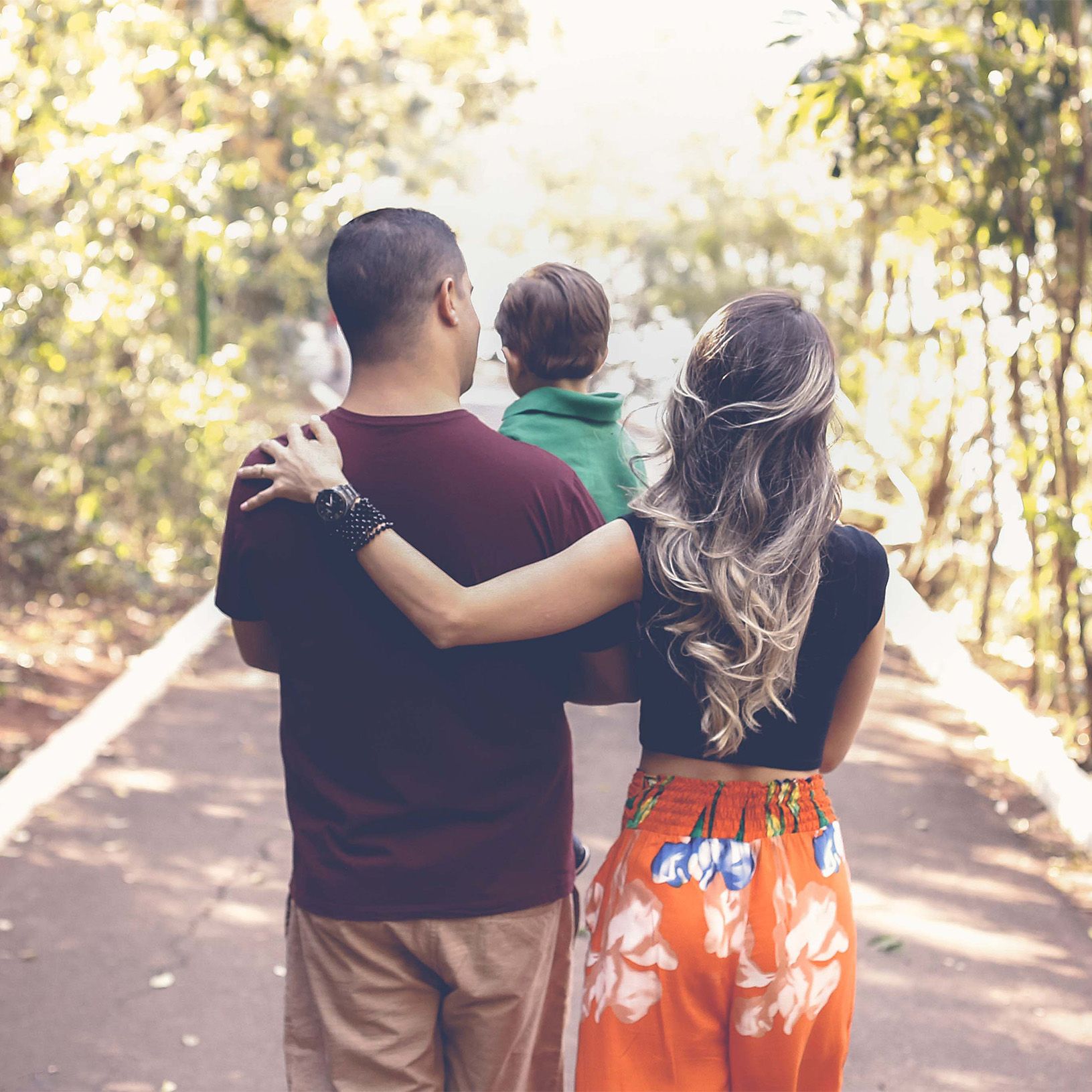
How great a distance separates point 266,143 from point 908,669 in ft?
20.9

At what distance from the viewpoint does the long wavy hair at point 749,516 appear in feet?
7.18

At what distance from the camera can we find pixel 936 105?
20.8ft

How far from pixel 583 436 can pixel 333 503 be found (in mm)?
828

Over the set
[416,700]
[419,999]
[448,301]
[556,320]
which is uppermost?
[448,301]

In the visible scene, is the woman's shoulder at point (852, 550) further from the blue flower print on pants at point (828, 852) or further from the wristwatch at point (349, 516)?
the wristwatch at point (349, 516)

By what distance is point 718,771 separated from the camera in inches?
91.1

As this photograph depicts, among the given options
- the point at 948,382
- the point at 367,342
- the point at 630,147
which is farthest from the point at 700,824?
the point at 630,147

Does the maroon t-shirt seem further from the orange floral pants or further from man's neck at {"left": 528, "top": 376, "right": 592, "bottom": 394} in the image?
man's neck at {"left": 528, "top": 376, "right": 592, "bottom": 394}

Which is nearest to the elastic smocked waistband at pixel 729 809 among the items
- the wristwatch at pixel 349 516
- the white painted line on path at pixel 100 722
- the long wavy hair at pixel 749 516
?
the long wavy hair at pixel 749 516

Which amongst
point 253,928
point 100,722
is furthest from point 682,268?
point 253,928

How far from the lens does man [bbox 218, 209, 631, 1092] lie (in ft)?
7.38

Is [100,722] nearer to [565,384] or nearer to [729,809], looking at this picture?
[565,384]

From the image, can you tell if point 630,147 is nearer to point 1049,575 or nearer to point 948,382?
point 948,382

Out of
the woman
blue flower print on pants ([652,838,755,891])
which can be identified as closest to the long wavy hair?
the woman
